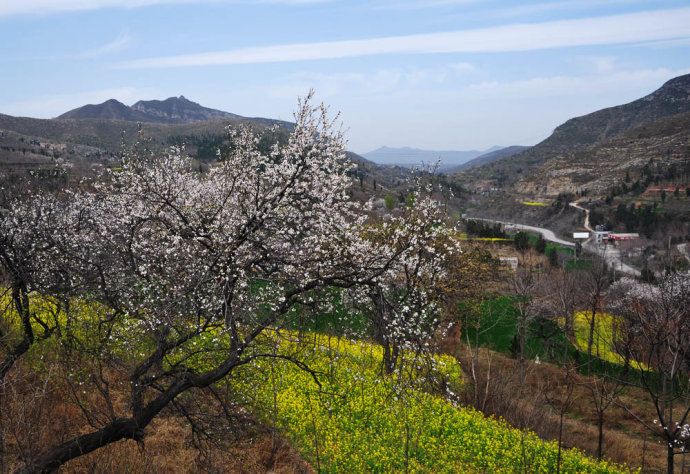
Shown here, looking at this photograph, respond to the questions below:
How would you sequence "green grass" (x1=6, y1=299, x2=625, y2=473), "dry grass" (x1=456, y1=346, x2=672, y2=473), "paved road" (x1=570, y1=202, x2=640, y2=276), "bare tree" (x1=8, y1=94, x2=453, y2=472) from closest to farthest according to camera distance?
"bare tree" (x1=8, y1=94, x2=453, y2=472) < "green grass" (x1=6, y1=299, x2=625, y2=473) < "dry grass" (x1=456, y1=346, x2=672, y2=473) < "paved road" (x1=570, y1=202, x2=640, y2=276)

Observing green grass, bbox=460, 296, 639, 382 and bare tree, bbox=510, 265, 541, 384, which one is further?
green grass, bbox=460, 296, 639, 382

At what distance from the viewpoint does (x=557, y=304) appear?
106ft

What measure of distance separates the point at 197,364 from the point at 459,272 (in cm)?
1505

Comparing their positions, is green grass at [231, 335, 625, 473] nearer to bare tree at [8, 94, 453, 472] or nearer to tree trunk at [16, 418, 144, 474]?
bare tree at [8, 94, 453, 472]

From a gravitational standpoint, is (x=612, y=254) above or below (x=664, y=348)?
below

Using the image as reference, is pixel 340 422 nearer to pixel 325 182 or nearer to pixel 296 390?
pixel 296 390

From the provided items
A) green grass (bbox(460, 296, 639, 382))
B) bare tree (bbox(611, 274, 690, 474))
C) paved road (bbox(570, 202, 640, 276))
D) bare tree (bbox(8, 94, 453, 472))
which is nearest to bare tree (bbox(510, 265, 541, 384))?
green grass (bbox(460, 296, 639, 382))

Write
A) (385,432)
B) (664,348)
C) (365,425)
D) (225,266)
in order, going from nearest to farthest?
(225,266) < (385,432) < (365,425) < (664,348)

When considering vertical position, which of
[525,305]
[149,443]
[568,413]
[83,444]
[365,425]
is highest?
[83,444]

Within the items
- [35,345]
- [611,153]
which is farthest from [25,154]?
[611,153]

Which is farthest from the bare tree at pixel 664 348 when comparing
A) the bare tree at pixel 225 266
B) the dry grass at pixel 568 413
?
the bare tree at pixel 225 266

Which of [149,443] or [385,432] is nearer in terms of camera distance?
[149,443]

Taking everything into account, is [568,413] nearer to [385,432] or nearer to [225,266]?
[385,432]

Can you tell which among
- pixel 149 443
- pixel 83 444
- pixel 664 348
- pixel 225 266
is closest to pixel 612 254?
pixel 664 348
